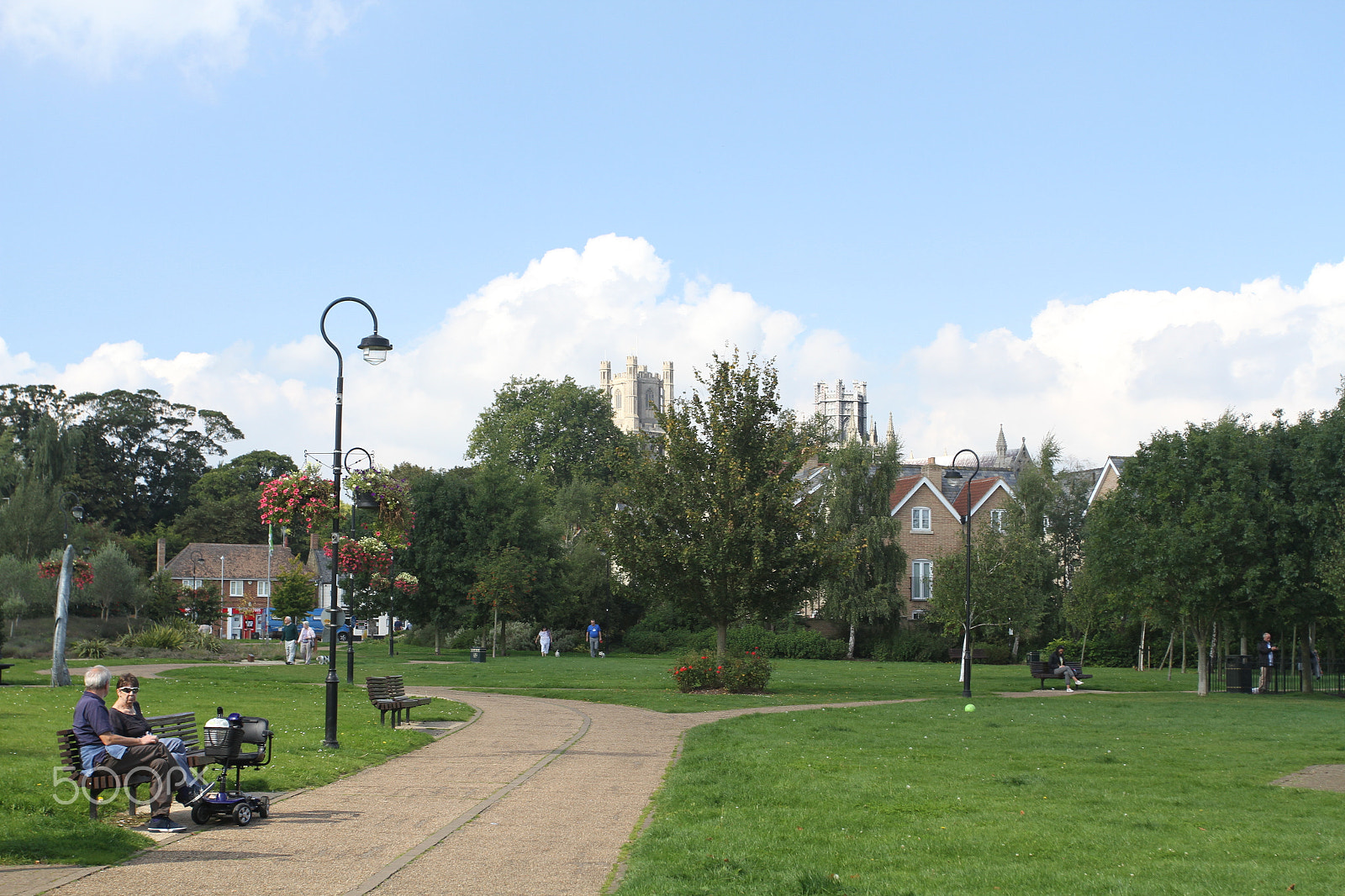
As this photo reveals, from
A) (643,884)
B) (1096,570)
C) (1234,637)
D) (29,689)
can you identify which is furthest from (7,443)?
(643,884)

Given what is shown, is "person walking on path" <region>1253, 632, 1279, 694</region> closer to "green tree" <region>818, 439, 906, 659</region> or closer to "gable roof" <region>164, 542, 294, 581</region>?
"green tree" <region>818, 439, 906, 659</region>

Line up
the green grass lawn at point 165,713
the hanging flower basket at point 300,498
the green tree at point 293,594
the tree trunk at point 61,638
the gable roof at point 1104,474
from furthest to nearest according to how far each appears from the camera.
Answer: the green tree at point 293,594 → the gable roof at point 1104,474 → the tree trunk at point 61,638 → the hanging flower basket at point 300,498 → the green grass lawn at point 165,713

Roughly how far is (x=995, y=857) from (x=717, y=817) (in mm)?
2627

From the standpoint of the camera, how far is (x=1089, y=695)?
30.2m

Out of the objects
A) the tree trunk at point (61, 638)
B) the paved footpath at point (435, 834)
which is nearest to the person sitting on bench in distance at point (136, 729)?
the paved footpath at point (435, 834)

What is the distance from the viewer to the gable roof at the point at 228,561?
90.4 metres

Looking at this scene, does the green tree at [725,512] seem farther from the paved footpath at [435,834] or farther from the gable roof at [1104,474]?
the gable roof at [1104,474]

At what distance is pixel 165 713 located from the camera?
730 inches

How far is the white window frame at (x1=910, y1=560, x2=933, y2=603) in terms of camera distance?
2472 inches

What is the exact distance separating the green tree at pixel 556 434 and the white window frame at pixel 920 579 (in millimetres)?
31323

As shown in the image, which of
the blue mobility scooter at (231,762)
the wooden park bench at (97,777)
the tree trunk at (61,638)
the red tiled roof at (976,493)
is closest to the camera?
the wooden park bench at (97,777)

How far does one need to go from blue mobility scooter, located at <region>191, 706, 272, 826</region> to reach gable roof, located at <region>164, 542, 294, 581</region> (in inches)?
3279

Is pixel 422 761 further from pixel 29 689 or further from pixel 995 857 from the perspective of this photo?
pixel 29 689

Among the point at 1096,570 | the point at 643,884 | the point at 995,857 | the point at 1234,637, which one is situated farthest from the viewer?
the point at 1234,637
